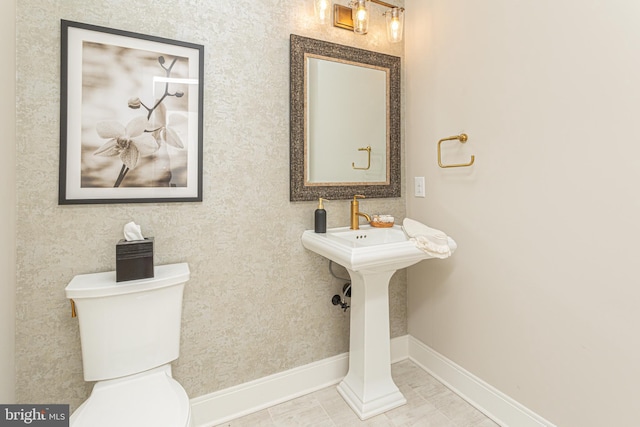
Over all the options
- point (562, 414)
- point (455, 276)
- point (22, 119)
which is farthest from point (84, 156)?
point (562, 414)

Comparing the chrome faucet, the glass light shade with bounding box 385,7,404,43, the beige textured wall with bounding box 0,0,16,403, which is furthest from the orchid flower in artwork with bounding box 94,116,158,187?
the glass light shade with bounding box 385,7,404,43

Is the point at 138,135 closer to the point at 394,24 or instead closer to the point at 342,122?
the point at 342,122

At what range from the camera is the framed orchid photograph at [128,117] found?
131cm

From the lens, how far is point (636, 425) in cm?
112

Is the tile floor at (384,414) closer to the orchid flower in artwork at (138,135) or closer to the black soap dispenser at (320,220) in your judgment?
the black soap dispenser at (320,220)

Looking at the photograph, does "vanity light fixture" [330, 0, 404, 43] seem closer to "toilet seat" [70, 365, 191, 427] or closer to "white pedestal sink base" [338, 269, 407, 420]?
"white pedestal sink base" [338, 269, 407, 420]

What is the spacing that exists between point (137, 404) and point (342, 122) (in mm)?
1644

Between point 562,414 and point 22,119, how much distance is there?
2.53 meters

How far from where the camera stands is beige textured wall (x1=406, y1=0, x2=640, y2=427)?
115 cm

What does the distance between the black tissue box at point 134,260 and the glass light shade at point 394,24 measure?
1.78 meters

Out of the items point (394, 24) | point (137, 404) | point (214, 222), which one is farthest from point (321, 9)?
point (137, 404)

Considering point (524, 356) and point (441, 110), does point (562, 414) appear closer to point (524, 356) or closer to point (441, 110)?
point (524, 356)

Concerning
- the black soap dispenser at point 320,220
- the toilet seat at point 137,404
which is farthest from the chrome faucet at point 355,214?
the toilet seat at point 137,404

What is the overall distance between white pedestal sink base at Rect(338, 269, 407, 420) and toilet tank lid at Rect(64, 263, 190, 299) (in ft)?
2.84
